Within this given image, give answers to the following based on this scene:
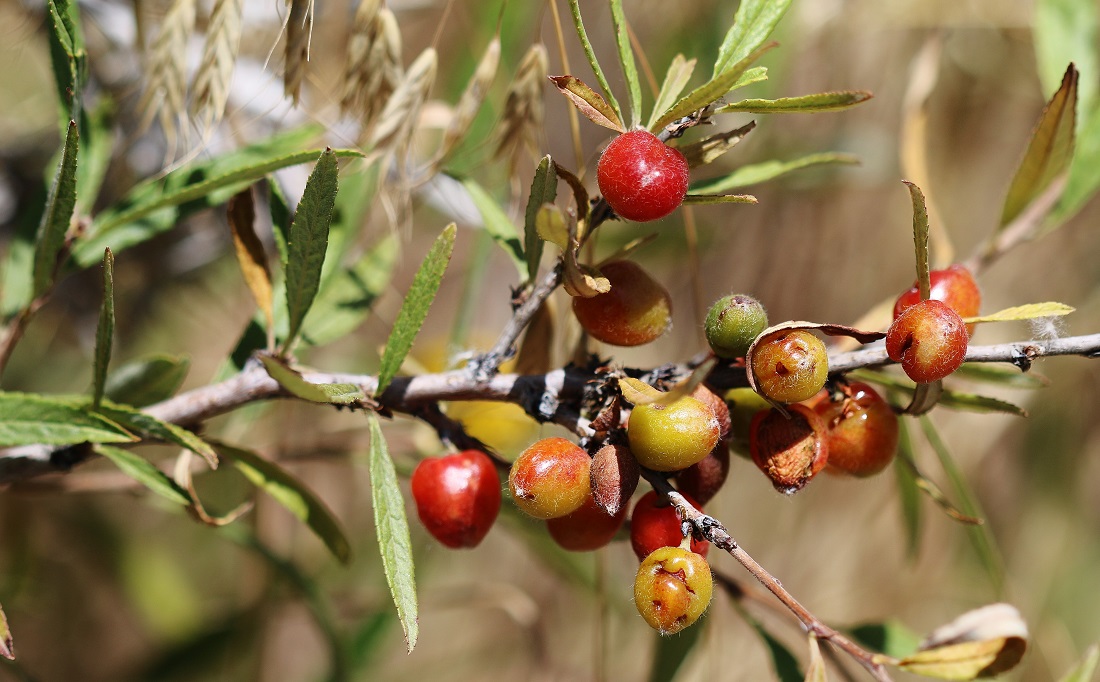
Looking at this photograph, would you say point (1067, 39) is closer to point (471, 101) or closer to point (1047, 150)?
point (1047, 150)

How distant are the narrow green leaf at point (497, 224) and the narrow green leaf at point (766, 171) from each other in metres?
0.24

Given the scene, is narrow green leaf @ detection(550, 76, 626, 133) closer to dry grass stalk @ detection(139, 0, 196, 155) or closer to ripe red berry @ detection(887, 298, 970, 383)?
ripe red berry @ detection(887, 298, 970, 383)

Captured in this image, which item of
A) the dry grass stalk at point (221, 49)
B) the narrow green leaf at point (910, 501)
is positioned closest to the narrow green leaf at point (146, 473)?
the dry grass stalk at point (221, 49)

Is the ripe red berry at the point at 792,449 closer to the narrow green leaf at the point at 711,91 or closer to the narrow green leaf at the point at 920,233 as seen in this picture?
the narrow green leaf at the point at 920,233

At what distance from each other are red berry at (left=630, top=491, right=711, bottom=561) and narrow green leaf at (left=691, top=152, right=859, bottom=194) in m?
0.43

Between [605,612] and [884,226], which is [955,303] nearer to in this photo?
[605,612]

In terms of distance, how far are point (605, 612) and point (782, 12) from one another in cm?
96

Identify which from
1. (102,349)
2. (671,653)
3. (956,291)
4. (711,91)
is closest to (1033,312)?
(956,291)

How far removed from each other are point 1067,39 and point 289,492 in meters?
1.43

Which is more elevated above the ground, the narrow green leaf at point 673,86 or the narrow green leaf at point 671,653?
the narrow green leaf at point 673,86

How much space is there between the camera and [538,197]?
0.84 m

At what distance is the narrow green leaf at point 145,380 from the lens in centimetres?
110

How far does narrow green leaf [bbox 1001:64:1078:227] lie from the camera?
1064 millimetres

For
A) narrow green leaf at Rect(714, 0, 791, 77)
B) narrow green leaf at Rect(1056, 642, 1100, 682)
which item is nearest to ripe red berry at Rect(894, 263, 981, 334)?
narrow green leaf at Rect(714, 0, 791, 77)
